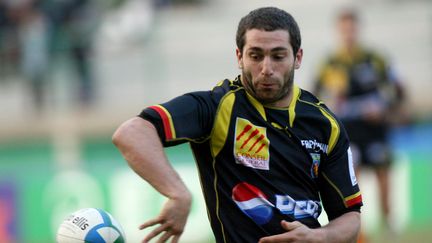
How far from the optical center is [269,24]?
444 centimetres

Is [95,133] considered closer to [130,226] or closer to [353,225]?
[130,226]

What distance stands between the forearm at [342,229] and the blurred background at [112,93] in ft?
26.4

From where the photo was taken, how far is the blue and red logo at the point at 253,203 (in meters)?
4.55

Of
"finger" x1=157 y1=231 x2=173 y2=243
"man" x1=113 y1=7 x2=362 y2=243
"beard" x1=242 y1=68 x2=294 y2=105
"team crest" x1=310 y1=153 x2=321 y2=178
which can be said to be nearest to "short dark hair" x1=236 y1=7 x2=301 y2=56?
"man" x1=113 y1=7 x2=362 y2=243

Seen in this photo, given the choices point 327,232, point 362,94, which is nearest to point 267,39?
point 327,232

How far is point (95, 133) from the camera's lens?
14984 millimetres

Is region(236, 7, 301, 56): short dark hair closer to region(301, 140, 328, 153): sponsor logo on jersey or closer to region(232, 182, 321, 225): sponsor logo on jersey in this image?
region(301, 140, 328, 153): sponsor logo on jersey

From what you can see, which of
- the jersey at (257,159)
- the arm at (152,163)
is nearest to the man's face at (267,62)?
the jersey at (257,159)

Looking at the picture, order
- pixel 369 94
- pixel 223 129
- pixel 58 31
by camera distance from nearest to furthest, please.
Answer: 1. pixel 223 129
2. pixel 369 94
3. pixel 58 31

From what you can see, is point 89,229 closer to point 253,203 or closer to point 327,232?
point 253,203

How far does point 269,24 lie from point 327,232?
0.97m

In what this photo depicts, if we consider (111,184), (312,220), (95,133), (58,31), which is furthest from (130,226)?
(312,220)

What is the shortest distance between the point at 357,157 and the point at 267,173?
692 cm

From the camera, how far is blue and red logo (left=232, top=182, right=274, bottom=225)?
4.55 meters
